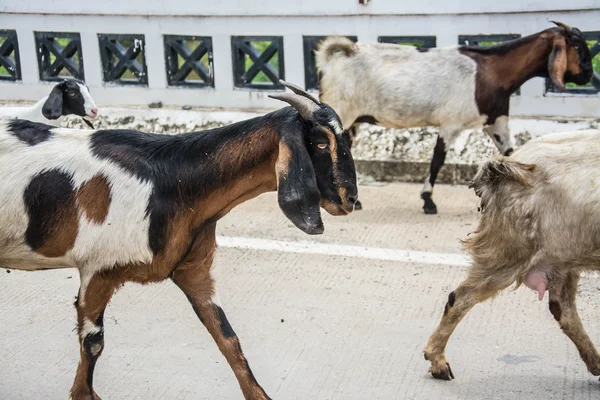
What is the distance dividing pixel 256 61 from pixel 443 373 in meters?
5.53

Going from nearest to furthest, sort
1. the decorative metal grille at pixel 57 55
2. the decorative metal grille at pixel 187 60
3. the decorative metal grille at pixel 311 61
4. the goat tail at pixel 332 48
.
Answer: the goat tail at pixel 332 48
the decorative metal grille at pixel 311 61
the decorative metal grille at pixel 187 60
the decorative metal grille at pixel 57 55

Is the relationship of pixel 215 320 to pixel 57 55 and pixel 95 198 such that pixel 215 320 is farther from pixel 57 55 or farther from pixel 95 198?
pixel 57 55

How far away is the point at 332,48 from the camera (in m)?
8.60

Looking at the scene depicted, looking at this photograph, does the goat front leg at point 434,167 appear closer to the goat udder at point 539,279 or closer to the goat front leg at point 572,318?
the goat front leg at point 572,318

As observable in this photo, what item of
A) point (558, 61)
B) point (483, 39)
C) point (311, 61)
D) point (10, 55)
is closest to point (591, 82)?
point (558, 61)

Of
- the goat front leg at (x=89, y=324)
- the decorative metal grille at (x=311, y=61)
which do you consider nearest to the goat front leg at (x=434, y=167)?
the decorative metal grille at (x=311, y=61)

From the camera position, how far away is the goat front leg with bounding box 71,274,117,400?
437cm

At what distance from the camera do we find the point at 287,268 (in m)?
6.93

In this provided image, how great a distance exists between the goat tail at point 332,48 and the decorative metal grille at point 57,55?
3.24 metres

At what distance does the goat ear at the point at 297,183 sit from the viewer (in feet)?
13.5

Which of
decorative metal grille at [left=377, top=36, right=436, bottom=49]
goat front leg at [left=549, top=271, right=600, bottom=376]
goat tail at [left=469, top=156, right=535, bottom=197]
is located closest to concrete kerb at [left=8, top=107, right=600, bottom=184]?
decorative metal grille at [left=377, top=36, right=436, bottom=49]

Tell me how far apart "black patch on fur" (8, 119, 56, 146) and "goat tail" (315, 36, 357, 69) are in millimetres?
4236

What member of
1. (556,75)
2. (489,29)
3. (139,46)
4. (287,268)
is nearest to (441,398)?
(287,268)

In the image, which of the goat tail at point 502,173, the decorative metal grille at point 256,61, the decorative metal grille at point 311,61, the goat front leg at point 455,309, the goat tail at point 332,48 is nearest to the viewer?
the goat tail at point 502,173
